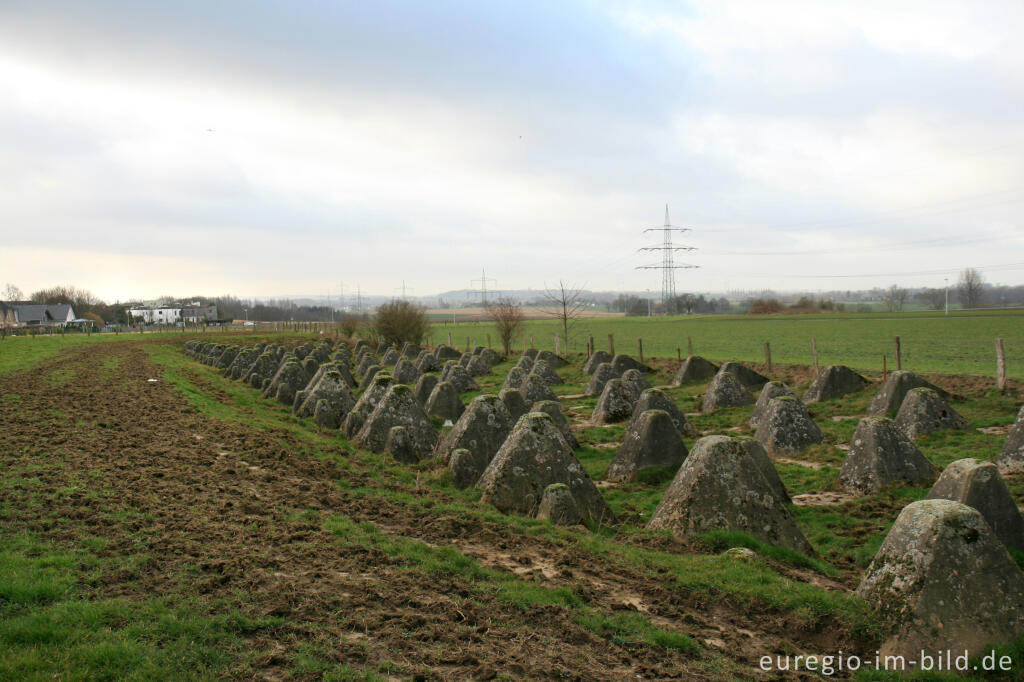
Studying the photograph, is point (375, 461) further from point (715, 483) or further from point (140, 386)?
point (140, 386)

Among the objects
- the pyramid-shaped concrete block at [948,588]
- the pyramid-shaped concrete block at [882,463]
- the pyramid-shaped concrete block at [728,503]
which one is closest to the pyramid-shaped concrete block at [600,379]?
the pyramid-shaped concrete block at [882,463]

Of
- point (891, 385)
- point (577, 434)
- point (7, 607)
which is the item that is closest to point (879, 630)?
point (7, 607)

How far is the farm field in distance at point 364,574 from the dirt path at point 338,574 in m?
0.03

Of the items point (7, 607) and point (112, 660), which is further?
point (7, 607)

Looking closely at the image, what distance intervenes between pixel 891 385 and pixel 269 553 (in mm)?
18387

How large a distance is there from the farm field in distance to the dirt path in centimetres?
3

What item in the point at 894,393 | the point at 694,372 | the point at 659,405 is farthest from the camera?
the point at 694,372

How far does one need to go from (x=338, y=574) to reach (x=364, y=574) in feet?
0.95

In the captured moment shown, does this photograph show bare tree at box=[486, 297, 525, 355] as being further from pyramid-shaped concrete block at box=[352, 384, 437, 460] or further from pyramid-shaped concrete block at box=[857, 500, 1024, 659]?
pyramid-shaped concrete block at box=[857, 500, 1024, 659]

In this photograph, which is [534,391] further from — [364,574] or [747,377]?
[364,574]

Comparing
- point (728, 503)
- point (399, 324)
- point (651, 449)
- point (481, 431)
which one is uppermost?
point (399, 324)

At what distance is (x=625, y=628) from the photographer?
6.32 metres

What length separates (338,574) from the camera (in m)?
7.12

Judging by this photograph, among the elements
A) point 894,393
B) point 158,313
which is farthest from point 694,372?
point 158,313
